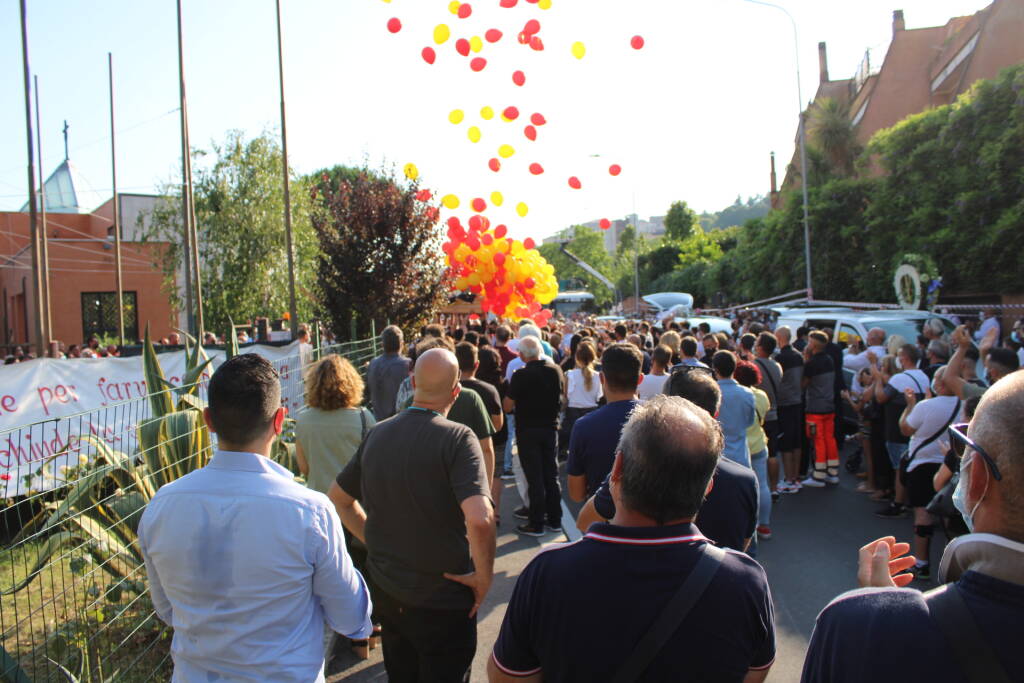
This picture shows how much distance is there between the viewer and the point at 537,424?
22.7 feet

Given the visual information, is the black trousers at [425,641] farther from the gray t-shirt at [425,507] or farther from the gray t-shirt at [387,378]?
the gray t-shirt at [387,378]

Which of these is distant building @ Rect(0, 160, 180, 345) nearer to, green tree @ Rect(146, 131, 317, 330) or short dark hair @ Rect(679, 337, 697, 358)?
green tree @ Rect(146, 131, 317, 330)

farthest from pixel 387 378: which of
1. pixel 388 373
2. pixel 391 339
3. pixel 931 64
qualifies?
pixel 931 64

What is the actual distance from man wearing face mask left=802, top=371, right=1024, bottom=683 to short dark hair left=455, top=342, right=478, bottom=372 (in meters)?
4.74

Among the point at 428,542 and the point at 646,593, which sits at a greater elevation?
the point at 646,593

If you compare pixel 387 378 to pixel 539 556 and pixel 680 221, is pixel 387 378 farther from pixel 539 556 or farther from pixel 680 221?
pixel 680 221

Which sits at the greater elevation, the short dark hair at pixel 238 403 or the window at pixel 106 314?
the window at pixel 106 314

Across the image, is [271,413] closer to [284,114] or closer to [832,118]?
[284,114]

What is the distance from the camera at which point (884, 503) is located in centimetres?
782

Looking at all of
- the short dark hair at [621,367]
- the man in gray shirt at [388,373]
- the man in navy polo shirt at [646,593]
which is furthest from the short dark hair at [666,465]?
the man in gray shirt at [388,373]

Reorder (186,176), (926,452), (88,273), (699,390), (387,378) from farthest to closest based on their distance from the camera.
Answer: (88,273), (186,176), (387,378), (926,452), (699,390)

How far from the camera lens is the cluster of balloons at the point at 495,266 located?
13211 mm

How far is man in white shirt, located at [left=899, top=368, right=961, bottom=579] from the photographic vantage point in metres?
5.48

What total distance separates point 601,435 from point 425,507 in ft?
3.99
